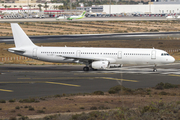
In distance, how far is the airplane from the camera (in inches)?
1882

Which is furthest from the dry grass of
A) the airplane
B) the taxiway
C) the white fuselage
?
the taxiway

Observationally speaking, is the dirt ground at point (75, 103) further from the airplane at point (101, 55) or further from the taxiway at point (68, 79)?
the airplane at point (101, 55)

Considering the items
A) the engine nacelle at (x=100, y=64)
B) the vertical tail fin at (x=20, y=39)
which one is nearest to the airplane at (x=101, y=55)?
the engine nacelle at (x=100, y=64)

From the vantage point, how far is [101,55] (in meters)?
48.5

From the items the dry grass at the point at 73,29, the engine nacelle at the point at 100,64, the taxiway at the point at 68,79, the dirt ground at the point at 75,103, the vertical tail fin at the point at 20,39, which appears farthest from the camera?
the dry grass at the point at 73,29

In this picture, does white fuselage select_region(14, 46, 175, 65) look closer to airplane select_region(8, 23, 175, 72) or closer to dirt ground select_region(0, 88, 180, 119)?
airplane select_region(8, 23, 175, 72)

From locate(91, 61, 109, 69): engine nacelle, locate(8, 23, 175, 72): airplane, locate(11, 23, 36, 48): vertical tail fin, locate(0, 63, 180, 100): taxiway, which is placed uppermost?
locate(11, 23, 36, 48): vertical tail fin

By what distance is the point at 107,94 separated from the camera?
1237 inches

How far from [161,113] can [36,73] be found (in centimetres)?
3006

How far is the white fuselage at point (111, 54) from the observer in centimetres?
4791

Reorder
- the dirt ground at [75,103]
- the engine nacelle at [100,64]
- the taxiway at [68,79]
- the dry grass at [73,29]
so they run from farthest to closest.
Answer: the dry grass at [73,29] → the engine nacelle at [100,64] → the taxiway at [68,79] → the dirt ground at [75,103]

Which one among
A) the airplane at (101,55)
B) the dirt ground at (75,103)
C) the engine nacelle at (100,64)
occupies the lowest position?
the dirt ground at (75,103)

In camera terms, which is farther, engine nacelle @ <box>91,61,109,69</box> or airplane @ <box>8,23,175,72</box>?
airplane @ <box>8,23,175,72</box>

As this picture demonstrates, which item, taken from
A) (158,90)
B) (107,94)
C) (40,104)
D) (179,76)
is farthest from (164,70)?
(40,104)
